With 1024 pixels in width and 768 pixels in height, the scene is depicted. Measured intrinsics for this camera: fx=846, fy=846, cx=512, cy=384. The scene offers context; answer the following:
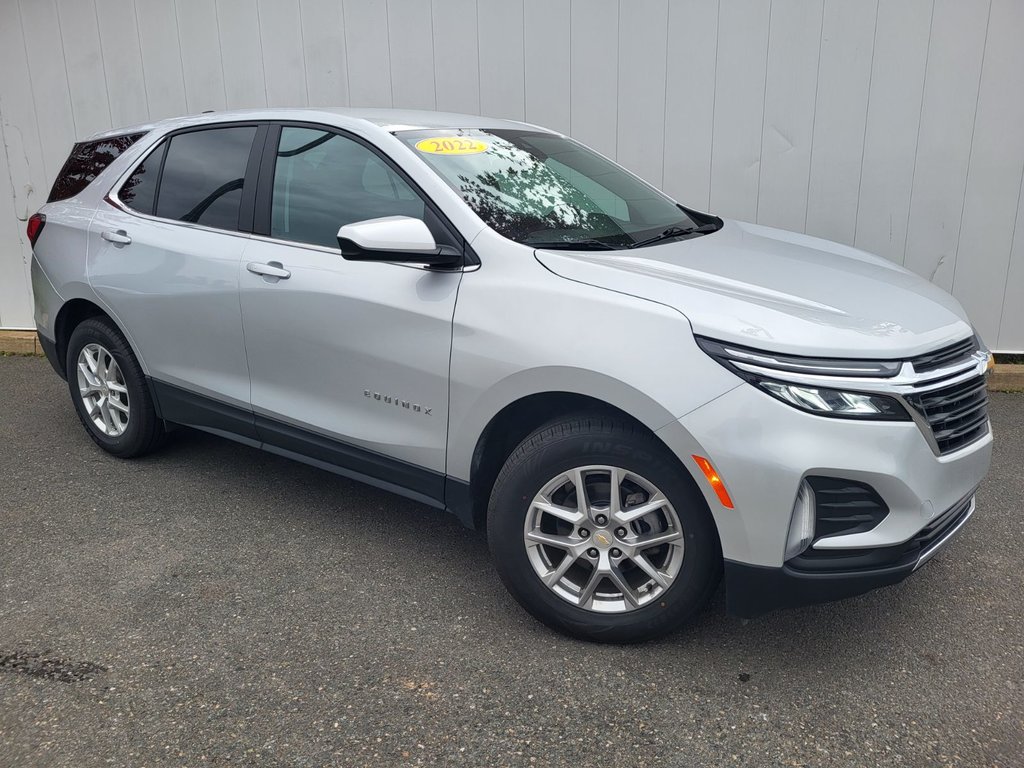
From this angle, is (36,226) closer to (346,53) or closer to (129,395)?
(129,395)

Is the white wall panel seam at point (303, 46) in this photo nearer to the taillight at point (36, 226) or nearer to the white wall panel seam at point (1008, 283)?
the taillight at point (36, 226)

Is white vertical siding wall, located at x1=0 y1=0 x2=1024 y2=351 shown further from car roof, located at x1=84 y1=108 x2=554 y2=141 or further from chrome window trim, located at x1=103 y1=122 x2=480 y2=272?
chrome window trim, located at x1=103 y1=122 x2=480 y2=272

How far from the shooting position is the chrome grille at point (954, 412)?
97.3 inches

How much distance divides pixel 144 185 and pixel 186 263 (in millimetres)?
661

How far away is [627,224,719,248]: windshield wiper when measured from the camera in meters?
3.22

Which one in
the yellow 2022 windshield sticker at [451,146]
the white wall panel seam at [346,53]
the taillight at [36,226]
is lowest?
the taillight at [36,226]

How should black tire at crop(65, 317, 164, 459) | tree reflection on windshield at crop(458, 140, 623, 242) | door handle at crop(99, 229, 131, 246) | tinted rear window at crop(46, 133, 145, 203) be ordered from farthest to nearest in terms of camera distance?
tinted rear window at crop(46, 133, 145, 203) < black tire at crop(65, 317, 164, 459) < door handle at crop(99, 229, 131, 246) < tree reflection on windshield at crop(458, 140, 623, 242)

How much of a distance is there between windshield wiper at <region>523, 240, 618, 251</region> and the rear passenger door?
1362 mm

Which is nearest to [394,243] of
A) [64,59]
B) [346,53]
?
[346,53]

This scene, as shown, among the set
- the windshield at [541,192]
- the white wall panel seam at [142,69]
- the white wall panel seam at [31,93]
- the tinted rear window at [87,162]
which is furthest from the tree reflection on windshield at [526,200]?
the white wall panel seam at [31,93]

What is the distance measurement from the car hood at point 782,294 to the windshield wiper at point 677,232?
76mm

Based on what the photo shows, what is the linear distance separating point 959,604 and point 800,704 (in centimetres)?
96

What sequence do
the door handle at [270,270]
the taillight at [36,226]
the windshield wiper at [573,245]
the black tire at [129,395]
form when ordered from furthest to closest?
the taillight at [36,226] → the black tire at [129,395] → the door handle at [270,270] → the windshield wiper at [573,245]

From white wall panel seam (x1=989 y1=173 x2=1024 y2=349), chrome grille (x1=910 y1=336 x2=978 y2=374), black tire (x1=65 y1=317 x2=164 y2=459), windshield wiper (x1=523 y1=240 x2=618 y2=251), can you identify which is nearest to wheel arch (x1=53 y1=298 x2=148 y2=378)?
black tire (x1=65 y1=317 x2=164 y2=459)
